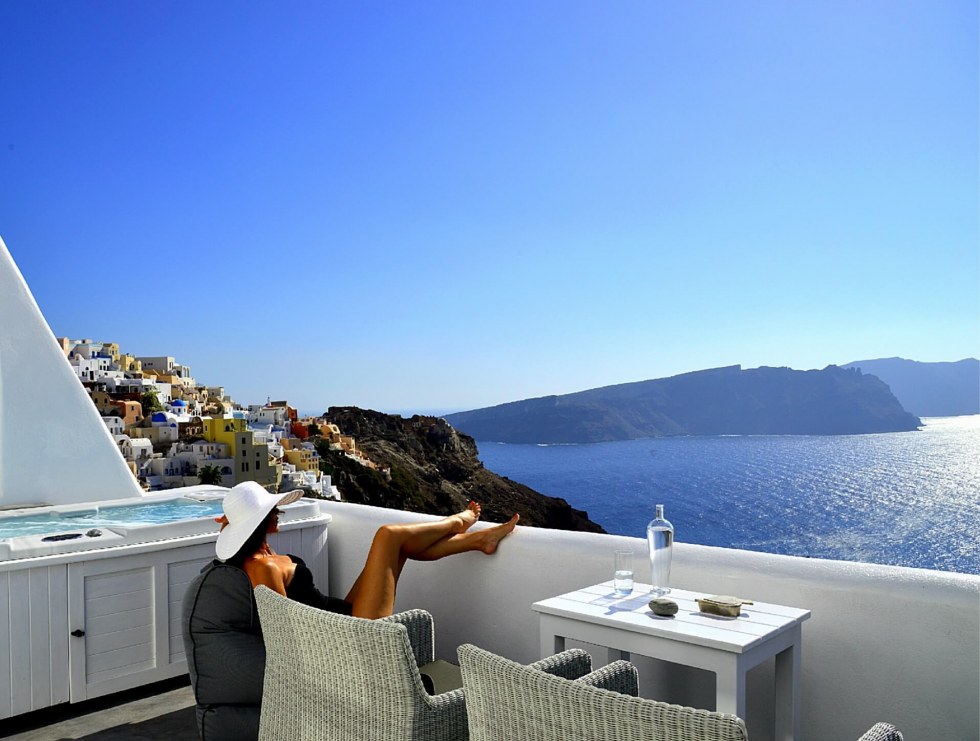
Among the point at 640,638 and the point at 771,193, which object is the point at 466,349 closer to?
the point at 771,193

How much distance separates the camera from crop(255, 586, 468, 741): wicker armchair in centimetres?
157

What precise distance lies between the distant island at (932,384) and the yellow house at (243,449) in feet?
80.6

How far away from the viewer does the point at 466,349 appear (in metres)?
32.5

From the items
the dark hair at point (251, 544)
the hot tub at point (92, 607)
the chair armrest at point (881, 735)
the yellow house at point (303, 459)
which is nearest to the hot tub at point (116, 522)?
the hot tub at point (92, 607)

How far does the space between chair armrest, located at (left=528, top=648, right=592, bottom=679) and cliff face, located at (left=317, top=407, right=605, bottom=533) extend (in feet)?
97.2

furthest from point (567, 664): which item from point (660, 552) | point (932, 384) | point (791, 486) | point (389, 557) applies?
point (791, 486)

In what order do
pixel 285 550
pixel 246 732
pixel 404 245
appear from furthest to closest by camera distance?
pixel 404 245
pixel 285 550
pixel 246 732

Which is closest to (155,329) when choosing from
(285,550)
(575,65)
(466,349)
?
(466,349)

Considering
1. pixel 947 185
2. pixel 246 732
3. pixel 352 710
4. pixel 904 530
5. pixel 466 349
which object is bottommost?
pixel 904 530

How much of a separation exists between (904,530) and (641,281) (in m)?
14.6

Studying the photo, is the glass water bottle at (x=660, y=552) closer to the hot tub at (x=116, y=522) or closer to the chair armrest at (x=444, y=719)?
the chair armrest at (x=444, y=719)

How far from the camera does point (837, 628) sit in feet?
7.22

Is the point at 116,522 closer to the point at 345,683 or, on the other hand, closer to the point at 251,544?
the point at 251,544

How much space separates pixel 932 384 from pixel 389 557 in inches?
1337
